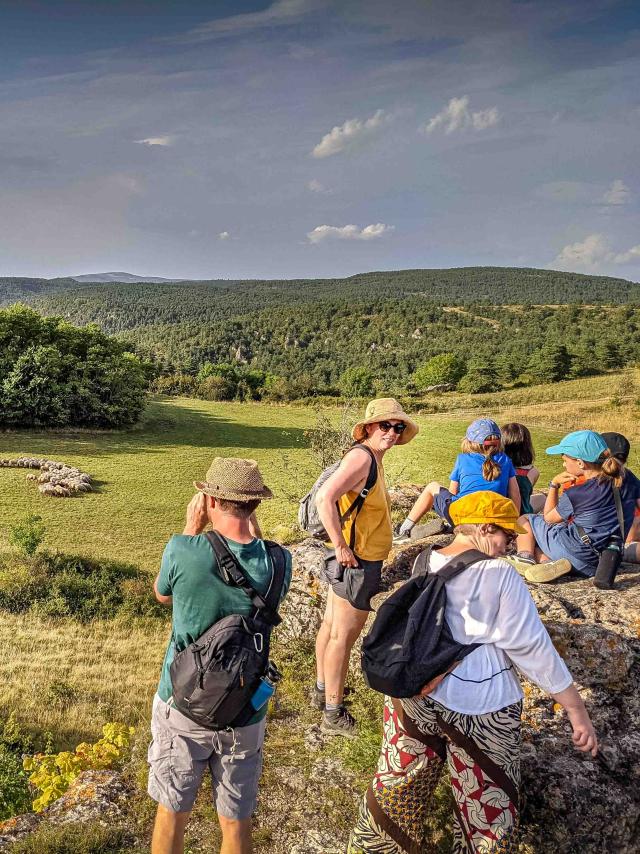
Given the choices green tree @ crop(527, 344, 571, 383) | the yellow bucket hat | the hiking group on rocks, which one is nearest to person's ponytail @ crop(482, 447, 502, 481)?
the hiking group on rocks

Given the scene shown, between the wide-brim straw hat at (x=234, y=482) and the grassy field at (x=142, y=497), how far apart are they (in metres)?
2.13

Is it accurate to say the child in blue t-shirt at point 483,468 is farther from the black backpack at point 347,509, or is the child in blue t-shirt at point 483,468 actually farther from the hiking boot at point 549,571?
the black backpack at point 347,509

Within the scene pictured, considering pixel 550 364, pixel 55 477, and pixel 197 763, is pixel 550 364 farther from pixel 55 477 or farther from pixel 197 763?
pixel 197 763

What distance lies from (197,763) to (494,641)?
1458mm

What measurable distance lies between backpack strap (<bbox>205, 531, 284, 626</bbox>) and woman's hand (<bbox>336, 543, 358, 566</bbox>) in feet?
3.44

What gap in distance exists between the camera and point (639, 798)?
3.05 m

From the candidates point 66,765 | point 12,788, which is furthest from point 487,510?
point 12,788

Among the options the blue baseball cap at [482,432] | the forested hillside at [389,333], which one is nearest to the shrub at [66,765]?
the blue baseball cap at [482,432]

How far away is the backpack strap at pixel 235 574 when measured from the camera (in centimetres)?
253

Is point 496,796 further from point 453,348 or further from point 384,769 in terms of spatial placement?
point 453,348

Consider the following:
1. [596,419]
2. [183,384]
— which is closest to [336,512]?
[596,419]

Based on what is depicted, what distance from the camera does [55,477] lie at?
2022 cm

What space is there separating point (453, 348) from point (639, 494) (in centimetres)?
8705

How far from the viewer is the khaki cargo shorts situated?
2621mm
